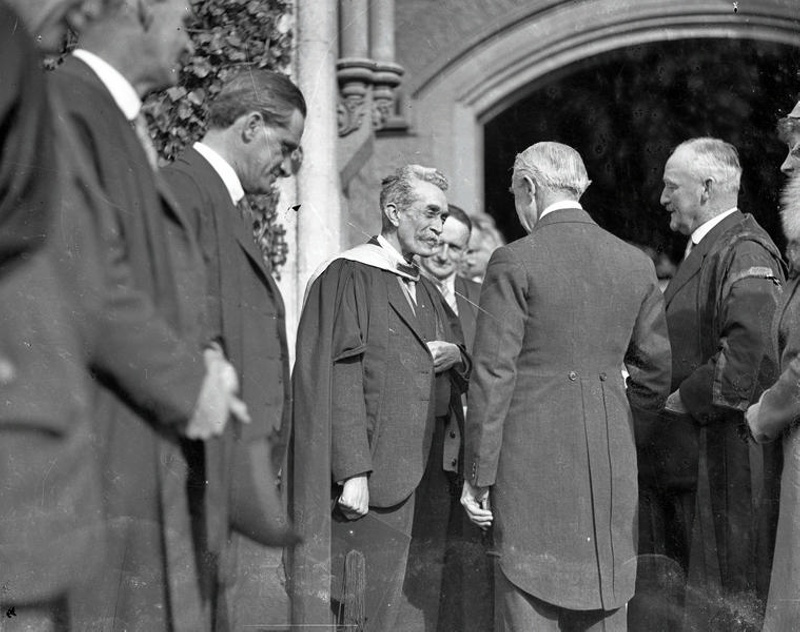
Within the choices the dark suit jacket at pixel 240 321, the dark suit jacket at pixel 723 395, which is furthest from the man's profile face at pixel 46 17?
the dark suit jacket at pixel 723 395

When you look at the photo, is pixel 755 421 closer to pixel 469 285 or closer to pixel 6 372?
pixel 469 285

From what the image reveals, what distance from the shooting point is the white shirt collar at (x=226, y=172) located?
3783 millimetres

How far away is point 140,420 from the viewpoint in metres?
3.54

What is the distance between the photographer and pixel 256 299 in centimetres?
378

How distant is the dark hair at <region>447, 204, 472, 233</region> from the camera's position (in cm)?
560

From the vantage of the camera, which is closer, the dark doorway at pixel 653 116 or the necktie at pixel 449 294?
the dark doorway at pixel 653 116

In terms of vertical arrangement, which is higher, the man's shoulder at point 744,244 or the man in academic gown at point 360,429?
the man's shoulder at point 744,244

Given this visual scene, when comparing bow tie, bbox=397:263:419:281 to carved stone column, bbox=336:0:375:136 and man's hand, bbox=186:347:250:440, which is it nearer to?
carved stone column, bbox=336:0:375:136

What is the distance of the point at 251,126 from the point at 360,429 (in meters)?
1.09

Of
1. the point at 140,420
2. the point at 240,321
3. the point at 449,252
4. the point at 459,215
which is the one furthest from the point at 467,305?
the point at 140,420

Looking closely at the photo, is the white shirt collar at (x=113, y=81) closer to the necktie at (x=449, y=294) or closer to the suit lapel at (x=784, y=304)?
the suit lapel at (x=784, y=304)

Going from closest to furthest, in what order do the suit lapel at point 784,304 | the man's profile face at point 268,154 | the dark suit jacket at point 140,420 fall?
the dark suit jacket at point 140,420
the man's profile face at point 268,154
the suit lapel at point 784,304

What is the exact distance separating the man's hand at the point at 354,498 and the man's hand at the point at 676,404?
1039 mm

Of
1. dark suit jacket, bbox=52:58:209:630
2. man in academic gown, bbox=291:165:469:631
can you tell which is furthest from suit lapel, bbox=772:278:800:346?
dark suit jacket, bbox=52:58:209:630
